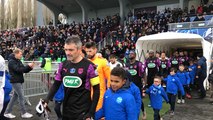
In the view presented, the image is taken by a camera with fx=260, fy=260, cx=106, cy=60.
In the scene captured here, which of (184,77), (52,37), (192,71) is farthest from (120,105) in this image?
(52,37)

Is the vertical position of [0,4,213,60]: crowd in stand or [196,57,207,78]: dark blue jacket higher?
[0,4,213,60]: crowd in stand

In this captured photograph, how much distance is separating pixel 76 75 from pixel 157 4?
83.1ft

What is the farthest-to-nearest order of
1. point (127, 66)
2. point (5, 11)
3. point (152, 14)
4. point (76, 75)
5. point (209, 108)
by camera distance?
1. point (5, 11)
2. point (152, 14)
3. point (209, 108)
4. point (127, 66)
5. point (76, 75)

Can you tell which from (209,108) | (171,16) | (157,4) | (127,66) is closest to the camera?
(127,66)

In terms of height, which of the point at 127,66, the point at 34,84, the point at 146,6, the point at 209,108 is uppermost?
the point at 146,6

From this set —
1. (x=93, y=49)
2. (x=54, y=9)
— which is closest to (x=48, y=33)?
(x=54, y=9)

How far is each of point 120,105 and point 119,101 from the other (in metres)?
0.06

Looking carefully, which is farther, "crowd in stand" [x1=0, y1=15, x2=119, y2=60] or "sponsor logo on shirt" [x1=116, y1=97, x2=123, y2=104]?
"crowd in stand" [x1=0, y1=15, x2=119, y2=60]

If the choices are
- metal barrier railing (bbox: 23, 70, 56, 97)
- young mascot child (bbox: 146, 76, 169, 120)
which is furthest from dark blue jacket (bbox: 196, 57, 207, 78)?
metal barrier railing (bbox: 23, 70, 56, 97)

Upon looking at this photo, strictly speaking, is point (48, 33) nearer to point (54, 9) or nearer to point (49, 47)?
point (49, 47)

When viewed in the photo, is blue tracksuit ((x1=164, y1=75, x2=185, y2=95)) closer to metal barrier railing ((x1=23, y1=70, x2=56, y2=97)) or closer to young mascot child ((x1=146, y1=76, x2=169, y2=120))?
young mascot child ((x1=146, y1=76, x2=169, y2=120))

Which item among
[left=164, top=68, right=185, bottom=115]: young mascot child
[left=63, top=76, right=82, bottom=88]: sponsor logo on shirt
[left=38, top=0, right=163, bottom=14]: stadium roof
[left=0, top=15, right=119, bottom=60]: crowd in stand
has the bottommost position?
[left=164, top=68, right=185, bottom=115]: young mascot child

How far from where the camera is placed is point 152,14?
Answer: 23.4 metres

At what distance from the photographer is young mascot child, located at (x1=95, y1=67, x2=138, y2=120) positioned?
131 inches
